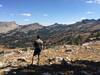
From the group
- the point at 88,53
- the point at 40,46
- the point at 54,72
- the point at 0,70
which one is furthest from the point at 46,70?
the point at 88,53

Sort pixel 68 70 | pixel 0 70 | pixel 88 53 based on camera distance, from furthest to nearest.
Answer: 1. pixel 88 53
2. pixel 0 70
3. pixel 68 70

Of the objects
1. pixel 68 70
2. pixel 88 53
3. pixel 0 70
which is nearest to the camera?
pixel 68 70

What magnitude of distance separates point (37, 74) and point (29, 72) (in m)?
0.76

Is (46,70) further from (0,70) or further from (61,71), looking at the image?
(0,70)

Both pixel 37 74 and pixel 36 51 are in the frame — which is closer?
pixel 37 74

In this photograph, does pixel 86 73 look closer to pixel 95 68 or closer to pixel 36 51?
pixel 95 68

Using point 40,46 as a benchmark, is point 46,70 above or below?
below

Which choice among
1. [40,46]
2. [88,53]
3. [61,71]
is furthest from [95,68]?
[88,53]

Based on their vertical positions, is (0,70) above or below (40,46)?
below

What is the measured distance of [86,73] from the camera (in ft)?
61.1

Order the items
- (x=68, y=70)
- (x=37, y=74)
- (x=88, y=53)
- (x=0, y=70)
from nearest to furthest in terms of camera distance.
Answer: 1. (x=37, y=74)
2. (x=68, y=70)
3. (x=0, y=70)
4. (x=88, y=53)

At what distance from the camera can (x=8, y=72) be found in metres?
20.0

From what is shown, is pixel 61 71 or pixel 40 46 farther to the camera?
pixel 40 46

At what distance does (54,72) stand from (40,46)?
11.3ft
